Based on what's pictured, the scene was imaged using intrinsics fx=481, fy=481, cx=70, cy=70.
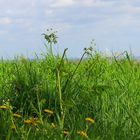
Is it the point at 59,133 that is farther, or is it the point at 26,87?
the point at 26,87

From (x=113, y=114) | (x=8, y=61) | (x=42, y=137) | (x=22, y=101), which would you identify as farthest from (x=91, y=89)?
(x=8, y=61)

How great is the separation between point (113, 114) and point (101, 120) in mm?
170

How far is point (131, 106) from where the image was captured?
5.53 m

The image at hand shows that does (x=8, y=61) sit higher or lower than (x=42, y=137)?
higher

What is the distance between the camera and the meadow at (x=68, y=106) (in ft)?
14.5

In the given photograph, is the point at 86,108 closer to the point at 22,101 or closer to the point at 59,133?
the point at 22,101

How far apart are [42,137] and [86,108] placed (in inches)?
62.0

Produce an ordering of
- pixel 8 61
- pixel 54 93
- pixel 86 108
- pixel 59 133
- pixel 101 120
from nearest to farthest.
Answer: pixel 59 133 < pixel 101 120 < pixel 86 108 < pixel 54 93 < pixel 8 61

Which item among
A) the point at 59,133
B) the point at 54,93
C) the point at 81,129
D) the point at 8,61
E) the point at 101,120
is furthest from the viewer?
the point at 8,61

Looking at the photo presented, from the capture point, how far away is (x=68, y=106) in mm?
4867

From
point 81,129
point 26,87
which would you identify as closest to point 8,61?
point 26,87

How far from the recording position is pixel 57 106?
19.6 feet

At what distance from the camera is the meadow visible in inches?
174

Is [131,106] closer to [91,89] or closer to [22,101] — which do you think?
[91,89]
